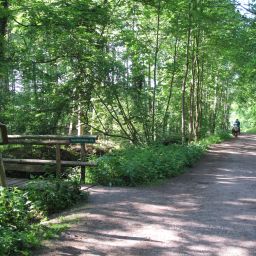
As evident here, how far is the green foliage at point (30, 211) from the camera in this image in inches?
208

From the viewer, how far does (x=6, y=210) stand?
583cm

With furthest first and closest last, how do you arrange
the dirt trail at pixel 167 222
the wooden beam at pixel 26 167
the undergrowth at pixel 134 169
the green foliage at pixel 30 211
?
the wooden beam at pixel 26 167
the undergrowth at pixel 134 169
the dirt trail at pixel 167 222
the green foliage at pixel 30 211

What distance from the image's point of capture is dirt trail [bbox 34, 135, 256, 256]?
5590mm

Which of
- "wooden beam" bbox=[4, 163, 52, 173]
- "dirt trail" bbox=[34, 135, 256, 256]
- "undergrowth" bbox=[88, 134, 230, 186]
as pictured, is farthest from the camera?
"wooden beam" bbox=[4, 163, 52, 173]

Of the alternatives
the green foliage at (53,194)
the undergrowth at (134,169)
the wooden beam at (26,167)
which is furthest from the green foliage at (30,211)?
the wooden beam at (26,167)

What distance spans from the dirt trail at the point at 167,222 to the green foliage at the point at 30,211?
27cm

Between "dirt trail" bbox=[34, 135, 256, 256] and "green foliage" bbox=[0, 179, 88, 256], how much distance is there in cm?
27

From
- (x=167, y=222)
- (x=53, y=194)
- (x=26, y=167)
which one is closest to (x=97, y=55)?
(x=26, y=167)

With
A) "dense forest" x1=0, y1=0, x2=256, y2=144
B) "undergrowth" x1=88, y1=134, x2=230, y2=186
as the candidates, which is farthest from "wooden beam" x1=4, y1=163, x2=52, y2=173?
"dense forest" x1=0, y1=0, x2=256, y2=144

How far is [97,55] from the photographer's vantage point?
15945 millimetres

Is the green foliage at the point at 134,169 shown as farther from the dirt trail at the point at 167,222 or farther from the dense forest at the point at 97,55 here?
the dense forest at the point at 97,55

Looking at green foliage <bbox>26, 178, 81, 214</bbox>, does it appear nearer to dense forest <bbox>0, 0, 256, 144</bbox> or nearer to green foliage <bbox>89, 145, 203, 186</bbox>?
green foliage <bbox>89, 145, 203, 186</bbox>

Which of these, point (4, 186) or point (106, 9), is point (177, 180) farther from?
point (106, 9)

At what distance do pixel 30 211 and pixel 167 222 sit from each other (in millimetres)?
2485
